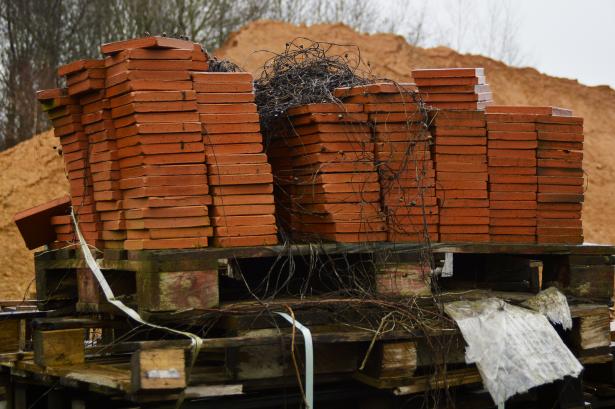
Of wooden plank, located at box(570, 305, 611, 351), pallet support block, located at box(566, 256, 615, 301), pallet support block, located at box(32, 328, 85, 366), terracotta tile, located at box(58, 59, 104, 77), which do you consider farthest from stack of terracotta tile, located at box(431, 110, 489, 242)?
pallet support block, located at box(32, 328, 85, 366)

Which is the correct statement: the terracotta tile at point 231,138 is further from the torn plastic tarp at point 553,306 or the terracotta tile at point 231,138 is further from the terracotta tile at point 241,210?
the torn plastic tarp at point 553,306

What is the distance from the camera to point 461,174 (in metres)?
5.72

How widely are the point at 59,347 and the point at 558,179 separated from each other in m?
2.95

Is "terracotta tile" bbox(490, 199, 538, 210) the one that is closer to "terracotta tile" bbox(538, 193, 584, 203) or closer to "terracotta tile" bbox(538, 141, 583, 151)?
"terracotta tile" bbox(538, 193, 584, 203)

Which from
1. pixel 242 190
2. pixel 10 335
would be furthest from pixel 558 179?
pixel 10 335

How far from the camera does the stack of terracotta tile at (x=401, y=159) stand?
550 cm

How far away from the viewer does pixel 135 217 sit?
16.6 feet

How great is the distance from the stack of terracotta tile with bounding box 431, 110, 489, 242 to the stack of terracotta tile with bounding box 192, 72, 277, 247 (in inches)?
40.8

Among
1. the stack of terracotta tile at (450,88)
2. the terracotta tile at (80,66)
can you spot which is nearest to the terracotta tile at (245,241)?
the terracotta tile at (80,66)

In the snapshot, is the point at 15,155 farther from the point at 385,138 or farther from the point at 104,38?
the point at 385,138

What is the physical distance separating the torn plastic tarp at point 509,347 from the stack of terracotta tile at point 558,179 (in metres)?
0.67

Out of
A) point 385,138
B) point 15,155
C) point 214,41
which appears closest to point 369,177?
point 385,138

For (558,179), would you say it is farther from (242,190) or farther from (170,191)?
(170,191)

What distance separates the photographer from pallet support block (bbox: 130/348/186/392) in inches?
170
